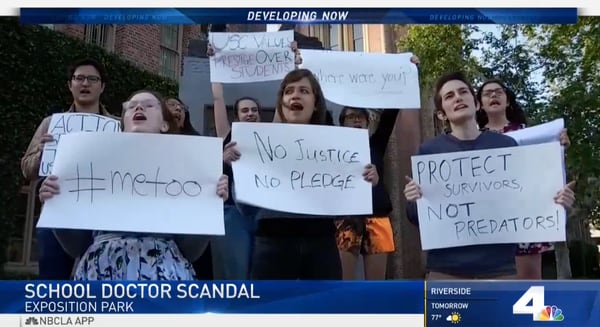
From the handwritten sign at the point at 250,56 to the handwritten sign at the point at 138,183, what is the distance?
1.19 feet

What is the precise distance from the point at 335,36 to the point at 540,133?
107 centimetres

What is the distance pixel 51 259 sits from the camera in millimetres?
2717

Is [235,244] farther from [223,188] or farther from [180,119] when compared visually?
[180,119]

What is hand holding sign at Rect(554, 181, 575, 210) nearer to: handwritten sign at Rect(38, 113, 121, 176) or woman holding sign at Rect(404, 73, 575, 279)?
woman holding sign at Rect(404, 73, 575, 279)

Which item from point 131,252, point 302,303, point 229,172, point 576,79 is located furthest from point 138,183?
point 576,79

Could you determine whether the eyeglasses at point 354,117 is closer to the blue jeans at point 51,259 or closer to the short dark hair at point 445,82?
the short dark hair at point 445,82

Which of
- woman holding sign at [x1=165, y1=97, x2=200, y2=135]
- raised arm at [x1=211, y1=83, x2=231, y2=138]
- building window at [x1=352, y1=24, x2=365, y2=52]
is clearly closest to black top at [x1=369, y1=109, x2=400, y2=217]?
building window at [x1=352, y1=24, x2=365, y2=52]

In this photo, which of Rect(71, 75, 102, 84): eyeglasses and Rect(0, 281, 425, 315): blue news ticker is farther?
Rect(71, 75, 102, 84): eyeglasses

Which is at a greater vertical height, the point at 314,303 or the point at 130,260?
the point at 130,260

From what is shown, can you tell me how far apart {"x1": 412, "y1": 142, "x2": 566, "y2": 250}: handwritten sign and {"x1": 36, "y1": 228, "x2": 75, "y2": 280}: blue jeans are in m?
1.65

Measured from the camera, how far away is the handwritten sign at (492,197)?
271cm

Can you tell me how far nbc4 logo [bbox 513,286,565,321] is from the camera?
2.72 m

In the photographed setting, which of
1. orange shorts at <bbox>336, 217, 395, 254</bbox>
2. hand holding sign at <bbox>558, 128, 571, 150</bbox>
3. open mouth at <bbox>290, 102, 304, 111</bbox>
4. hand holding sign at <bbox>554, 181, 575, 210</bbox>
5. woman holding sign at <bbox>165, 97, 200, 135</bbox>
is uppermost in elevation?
open mouth at <bbox>290, 102, 304, 111</bbox>

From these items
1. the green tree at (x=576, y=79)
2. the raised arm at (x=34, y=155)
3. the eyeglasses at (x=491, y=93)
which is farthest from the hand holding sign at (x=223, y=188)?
the green tree at (x=576, y=79)
